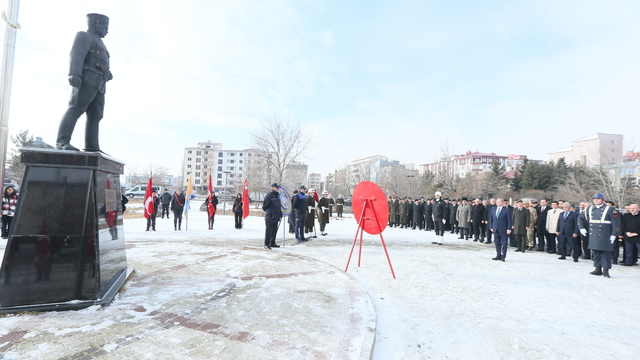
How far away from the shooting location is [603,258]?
7457mm

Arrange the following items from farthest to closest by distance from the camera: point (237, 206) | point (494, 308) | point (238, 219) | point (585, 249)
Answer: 1. point (238, 219)
2. point (237, 206)
3. point (585, 249)
4. point (494, 308)

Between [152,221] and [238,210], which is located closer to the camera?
[152,221]

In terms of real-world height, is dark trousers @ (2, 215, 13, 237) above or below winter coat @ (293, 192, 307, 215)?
below

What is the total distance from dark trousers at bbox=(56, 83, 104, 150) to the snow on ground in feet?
8.12

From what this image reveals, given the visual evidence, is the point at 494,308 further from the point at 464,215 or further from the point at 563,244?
the point at 464,215

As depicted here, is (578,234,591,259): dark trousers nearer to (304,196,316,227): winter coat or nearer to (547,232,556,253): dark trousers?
(547,232,556,253): dark trousers

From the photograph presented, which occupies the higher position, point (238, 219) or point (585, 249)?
point (238, 219)

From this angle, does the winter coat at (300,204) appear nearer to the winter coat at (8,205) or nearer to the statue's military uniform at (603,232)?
the statue's military uniform at (603,232)

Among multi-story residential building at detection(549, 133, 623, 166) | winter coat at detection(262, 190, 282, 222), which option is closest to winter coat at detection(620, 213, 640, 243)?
winter coat at detection(262, 190, 282, 222)

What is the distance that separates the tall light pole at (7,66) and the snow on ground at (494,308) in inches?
79.4

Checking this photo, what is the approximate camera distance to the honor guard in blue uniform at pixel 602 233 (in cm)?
739

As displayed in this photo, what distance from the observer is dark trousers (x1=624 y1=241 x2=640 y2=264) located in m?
9.15

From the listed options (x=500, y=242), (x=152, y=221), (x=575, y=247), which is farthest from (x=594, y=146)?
(x=152, y=221)

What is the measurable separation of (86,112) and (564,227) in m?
12.6
